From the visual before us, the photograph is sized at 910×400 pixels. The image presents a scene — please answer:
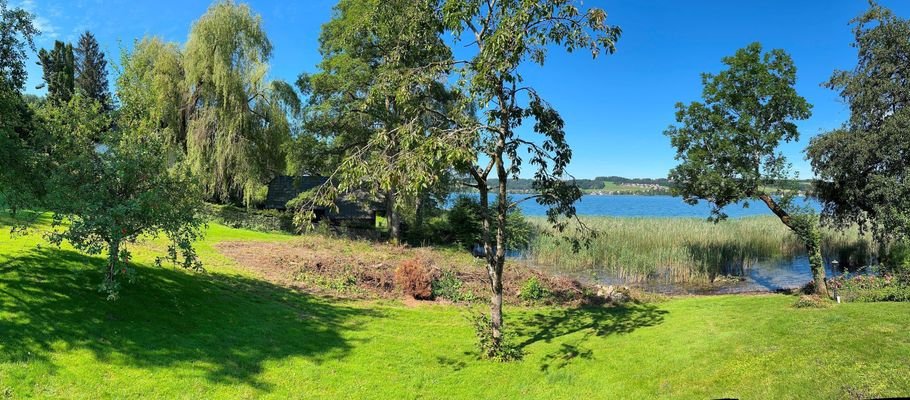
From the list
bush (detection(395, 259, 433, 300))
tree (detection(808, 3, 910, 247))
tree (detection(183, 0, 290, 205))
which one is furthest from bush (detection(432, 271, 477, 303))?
tree (detection(183, 0, 290, 205))

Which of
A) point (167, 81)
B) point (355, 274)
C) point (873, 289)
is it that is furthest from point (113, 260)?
point (167, 81)

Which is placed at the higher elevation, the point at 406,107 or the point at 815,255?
the point at 406,107

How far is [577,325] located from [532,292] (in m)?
3.96

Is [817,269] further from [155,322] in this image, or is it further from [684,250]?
[155,322]

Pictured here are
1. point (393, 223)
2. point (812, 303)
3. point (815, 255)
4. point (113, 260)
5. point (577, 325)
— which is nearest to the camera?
point (113, 260)

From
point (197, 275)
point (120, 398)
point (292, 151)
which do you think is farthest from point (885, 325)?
point (292, 151)

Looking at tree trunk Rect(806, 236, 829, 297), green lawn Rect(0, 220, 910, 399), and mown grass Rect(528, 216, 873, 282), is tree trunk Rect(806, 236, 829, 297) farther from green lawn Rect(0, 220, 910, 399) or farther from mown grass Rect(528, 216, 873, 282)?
mown grass Rect(528, 216, 873, 282)

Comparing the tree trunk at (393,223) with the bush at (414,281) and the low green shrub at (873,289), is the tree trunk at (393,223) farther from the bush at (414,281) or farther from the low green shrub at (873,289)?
the low green shrub at (873,289)

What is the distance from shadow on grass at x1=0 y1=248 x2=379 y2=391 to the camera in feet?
26.0

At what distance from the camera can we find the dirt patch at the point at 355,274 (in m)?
16.8

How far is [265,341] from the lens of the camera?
32.7 feet

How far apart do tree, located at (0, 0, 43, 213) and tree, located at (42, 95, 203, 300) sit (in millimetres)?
510

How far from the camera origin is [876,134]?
17609mm

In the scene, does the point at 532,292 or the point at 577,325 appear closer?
the point at 577,325
